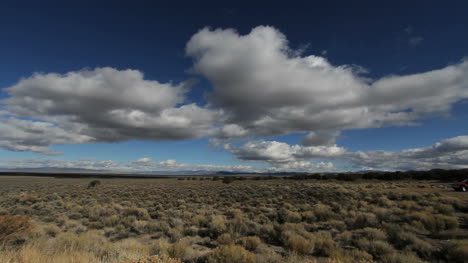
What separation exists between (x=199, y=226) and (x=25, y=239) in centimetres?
723

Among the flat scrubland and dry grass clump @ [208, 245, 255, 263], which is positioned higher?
dry grass clump @ [208, 245, 255, 263]

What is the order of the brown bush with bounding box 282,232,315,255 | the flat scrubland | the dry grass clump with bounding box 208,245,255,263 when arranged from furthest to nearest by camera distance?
1. the brown bush with bounding box 282,232,315,255
2. the flat scrubland
3. the dry grass clump with bounding box 208,245,255,263

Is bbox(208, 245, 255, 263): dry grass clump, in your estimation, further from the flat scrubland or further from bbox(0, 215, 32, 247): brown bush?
bbox(0, 215, 32, 247): brown bush

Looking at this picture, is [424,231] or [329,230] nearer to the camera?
[424,231]

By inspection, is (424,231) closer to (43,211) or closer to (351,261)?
(351,261)

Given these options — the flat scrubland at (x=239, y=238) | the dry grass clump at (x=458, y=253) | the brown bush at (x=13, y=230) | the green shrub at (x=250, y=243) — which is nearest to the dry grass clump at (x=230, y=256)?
the flat scrubland at (x=239, y=238)

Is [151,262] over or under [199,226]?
over

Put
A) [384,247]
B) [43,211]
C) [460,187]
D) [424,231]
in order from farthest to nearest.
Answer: [460,187] < [43,211] < [424,231] < [384,247]

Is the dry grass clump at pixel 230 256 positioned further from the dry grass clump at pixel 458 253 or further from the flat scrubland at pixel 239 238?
the dry grass clump at pixel 458 253

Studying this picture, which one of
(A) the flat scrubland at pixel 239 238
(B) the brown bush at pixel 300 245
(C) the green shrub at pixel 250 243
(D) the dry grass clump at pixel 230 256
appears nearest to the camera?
(D) the dry grass clump at pixel 230 256

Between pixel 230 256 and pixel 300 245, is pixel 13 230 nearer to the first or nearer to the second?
pixel 230 256

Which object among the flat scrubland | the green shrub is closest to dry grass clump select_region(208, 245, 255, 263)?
the flat scrubland

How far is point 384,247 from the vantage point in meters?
7.12

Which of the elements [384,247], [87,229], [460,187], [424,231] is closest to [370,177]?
[460,187]
